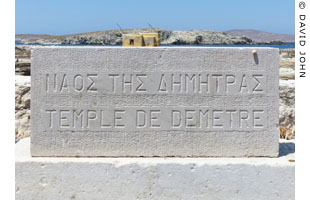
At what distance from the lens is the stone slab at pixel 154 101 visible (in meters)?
3.93

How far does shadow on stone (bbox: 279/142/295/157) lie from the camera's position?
13.8ft

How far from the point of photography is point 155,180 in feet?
12.6

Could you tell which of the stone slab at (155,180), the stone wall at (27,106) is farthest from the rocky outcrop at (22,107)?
the stone slab at (155,180)

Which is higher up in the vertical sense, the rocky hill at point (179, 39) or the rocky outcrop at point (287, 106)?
the rocky hill at point (179, 39)

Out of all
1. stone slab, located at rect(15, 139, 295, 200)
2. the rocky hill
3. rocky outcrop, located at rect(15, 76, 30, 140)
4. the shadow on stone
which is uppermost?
the rocky hill

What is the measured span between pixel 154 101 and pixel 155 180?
75 centimetres

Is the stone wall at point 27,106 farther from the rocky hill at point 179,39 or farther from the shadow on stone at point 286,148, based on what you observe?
the rocky hill at point 179,39

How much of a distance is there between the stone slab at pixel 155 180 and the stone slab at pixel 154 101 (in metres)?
0.19

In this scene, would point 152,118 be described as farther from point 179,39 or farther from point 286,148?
point 179,39

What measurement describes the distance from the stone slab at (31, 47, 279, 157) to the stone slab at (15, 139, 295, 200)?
0.19 meters

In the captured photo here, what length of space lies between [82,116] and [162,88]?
2.68 ft

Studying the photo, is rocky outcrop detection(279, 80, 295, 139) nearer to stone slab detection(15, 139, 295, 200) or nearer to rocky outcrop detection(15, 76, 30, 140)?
stone slab detection(15, 139, 295, 200)

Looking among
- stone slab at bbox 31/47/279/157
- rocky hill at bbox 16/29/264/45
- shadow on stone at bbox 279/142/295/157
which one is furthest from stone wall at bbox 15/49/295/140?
rocky hill at bbox 16/29/264/45

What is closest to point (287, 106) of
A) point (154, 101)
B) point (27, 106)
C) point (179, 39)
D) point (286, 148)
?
point (286, 148)
